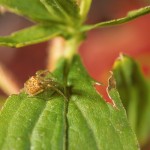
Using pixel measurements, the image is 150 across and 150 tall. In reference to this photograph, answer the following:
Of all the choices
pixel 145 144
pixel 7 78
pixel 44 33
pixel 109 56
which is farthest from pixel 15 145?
A: pixel 109 56

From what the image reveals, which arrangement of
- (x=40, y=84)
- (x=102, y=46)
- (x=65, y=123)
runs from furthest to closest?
(x=102, y=46) → (x=40, y=84) → (x=65, y=123)

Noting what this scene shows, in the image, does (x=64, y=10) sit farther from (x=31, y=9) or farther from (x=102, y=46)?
(x=102, y=46)

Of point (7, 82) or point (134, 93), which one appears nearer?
point (134, 93)

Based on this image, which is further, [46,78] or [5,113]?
[46,78]

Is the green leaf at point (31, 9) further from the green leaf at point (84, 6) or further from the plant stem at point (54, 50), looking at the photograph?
the plant stem at point (54, 50)

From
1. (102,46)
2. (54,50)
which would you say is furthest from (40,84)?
(102,46)

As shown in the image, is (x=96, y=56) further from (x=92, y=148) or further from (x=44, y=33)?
(x=92, y=148)

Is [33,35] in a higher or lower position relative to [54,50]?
lower
